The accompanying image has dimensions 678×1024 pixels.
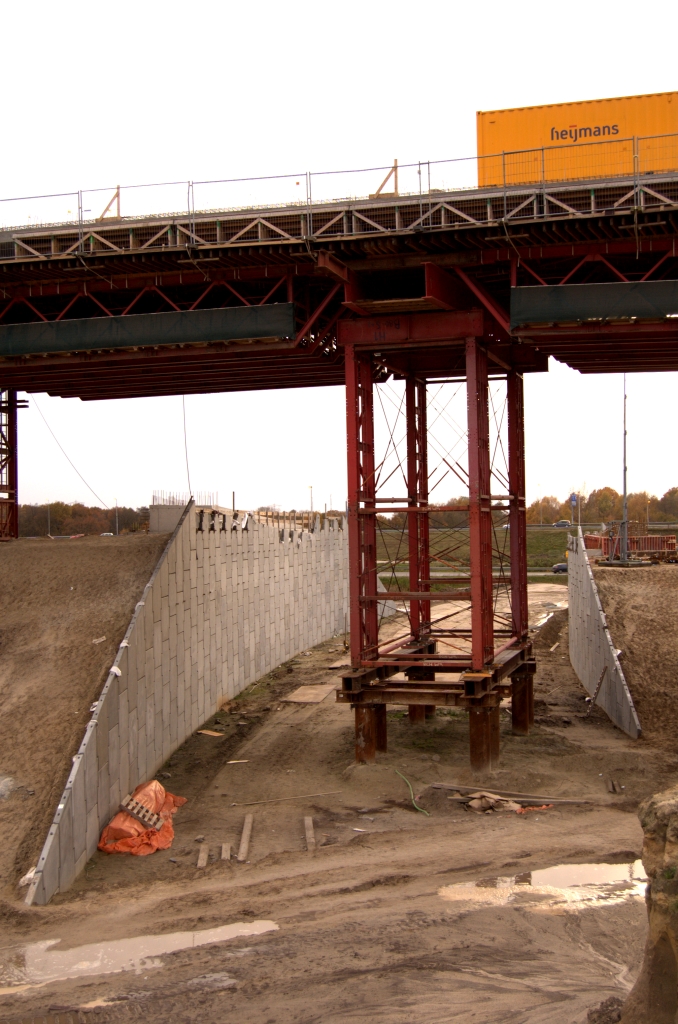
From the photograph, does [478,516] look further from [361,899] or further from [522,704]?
[361,899]

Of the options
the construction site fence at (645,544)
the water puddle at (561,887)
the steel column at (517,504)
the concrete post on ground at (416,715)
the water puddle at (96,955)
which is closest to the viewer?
the water puddle at (96,955)

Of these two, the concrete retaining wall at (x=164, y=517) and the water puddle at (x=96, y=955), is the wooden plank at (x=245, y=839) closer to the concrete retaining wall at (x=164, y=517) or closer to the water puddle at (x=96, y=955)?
the water puddle at (x=96, y=955)

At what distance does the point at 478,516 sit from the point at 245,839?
8.17 metres

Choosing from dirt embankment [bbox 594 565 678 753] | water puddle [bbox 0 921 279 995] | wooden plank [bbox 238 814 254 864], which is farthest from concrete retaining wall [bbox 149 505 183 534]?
water puddle [bbox 0 921 279 995]

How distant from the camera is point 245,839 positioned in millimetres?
16844

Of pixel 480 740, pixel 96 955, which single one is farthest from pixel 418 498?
pixel 96 955

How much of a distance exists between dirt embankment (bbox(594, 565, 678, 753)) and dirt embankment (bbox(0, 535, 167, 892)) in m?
13.3

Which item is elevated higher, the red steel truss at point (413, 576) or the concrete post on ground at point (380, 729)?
the red steel truss at point (413, 576)

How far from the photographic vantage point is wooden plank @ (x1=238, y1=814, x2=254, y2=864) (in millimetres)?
16078

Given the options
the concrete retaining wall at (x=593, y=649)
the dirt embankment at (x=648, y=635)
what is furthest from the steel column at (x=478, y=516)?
the dirt embankment at (x=648, y=635)

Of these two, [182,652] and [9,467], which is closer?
[182,652]

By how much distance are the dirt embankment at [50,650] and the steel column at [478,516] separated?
778 cm

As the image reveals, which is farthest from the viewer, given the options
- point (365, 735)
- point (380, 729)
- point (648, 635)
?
point (648, 635)

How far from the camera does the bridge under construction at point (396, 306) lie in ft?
61.7
